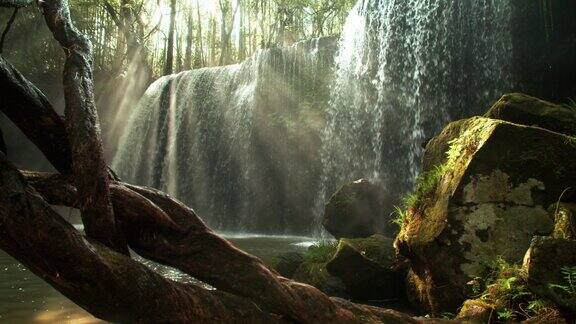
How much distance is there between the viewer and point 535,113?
6480 mm

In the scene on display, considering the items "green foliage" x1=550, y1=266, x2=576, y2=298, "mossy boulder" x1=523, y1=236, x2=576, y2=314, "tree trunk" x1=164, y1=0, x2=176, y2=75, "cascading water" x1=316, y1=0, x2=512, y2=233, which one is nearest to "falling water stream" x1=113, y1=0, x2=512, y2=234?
"cascading water" x1=316, y1=0, x2=512, y2=233

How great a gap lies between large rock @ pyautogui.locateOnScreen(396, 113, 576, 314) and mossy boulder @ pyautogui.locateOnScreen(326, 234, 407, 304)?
3.66 feet

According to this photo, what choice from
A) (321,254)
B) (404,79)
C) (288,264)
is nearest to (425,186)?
(321,254)

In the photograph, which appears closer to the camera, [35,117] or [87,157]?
[87,157]

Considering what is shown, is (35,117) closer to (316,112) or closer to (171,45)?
(316,112)

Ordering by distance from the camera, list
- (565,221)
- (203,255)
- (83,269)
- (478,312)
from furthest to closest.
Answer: (565,221) < (478,312) < (203,255) < (83,269)

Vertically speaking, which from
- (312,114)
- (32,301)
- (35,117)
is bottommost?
(32,301)

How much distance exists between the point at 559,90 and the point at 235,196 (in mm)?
12049

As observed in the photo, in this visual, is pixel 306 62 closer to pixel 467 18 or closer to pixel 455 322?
pixel 467 18

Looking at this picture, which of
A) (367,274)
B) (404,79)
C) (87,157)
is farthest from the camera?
(404,79)

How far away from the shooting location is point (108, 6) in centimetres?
2769

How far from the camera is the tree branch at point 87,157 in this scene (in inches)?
84.3

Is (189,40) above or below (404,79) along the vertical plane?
above

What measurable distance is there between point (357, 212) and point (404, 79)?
17.7 ft
